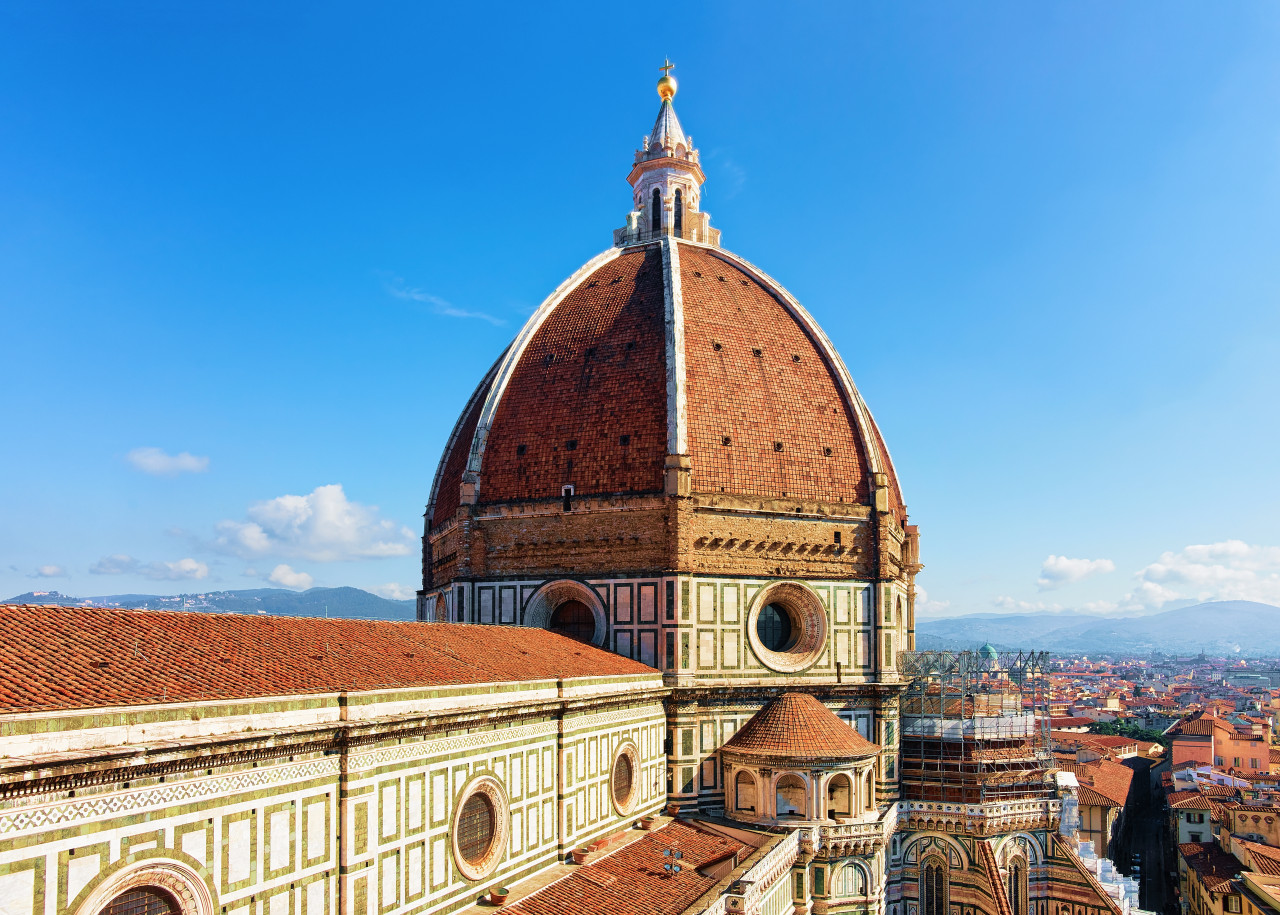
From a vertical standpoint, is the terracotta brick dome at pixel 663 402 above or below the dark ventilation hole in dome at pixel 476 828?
above

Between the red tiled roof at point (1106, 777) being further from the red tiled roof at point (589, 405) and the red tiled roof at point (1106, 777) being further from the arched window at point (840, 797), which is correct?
the red tiled roof at point (589, 405)

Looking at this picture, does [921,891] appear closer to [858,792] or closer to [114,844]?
[858,792]

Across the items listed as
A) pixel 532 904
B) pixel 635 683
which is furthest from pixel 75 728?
pixel 635 683

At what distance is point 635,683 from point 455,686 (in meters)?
7.76

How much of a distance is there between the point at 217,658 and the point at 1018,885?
23.8 m

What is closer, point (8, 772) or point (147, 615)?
point (8, 772)

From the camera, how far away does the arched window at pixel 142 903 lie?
1073cm

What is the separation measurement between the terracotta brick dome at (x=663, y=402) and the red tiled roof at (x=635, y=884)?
360 inches

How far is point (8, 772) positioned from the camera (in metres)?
9.45

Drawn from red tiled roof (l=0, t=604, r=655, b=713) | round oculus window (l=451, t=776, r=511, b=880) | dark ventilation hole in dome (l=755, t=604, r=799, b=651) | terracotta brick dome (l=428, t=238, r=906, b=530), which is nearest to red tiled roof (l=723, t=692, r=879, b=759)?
dark ventilation hole in dome (l=755, t=604, r=799, b=651)

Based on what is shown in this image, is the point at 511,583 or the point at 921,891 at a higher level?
the point at 511,583

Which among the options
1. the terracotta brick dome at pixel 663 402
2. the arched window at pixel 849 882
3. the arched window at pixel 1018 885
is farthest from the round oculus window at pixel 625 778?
the arched window at pixel 1018 885

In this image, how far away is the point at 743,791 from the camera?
25.1 metres

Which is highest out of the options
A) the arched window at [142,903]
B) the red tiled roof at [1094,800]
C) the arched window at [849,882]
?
the arched window at [142,903]
